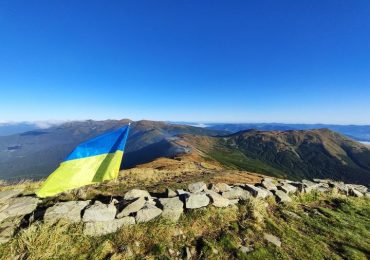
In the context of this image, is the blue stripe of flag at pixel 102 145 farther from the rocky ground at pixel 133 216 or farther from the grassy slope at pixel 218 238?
the grassy slope at pixel 218 238

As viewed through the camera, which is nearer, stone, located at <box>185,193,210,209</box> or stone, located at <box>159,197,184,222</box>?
stone, located at <box>159,197,184,222</box>

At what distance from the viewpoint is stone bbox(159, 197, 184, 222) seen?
35.3ft

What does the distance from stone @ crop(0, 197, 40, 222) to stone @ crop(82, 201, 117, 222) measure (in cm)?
250

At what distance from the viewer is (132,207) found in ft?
35.0

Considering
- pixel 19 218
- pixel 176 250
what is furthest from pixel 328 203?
pixel 19 218

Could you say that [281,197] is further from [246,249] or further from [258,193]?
[246,249]

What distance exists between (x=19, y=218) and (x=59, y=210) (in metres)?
1.55

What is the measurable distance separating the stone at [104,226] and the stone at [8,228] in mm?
2377

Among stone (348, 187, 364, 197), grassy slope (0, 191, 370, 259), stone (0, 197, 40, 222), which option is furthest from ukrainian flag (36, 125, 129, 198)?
stone (348, 187, 364, 197)

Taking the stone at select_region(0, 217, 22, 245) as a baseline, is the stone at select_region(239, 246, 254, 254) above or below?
below

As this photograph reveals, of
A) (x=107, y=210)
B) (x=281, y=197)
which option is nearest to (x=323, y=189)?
(x=281, y=197)

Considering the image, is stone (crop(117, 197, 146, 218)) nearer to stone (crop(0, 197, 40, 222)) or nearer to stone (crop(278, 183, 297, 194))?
stone (crop(0, 197, 40, 222))

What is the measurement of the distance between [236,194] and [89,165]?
7.72m

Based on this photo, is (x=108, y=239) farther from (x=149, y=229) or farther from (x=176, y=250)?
(x=176, y=250)
